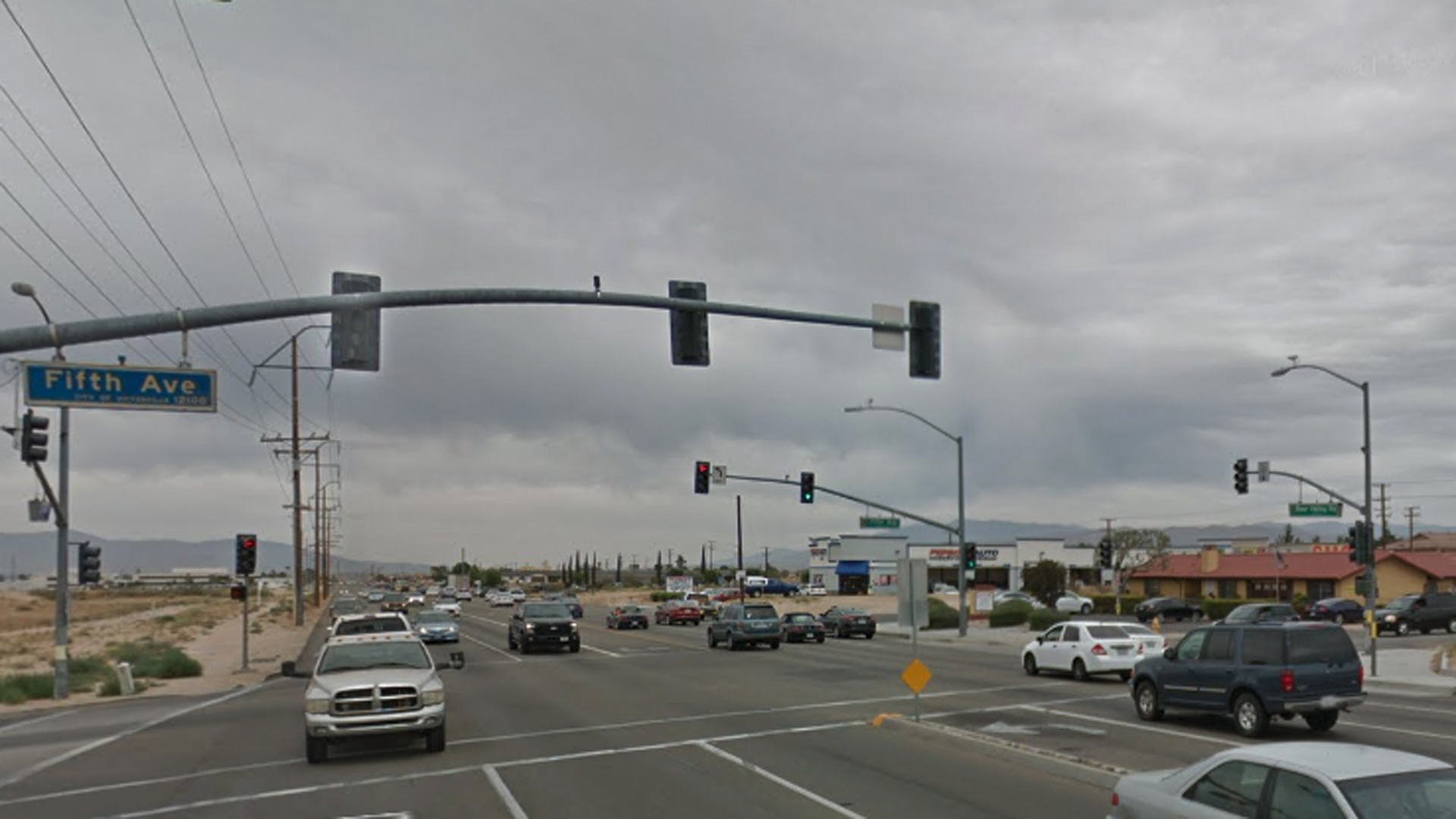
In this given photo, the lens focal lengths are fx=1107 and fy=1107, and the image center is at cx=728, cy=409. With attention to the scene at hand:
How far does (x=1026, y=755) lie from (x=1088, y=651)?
46.5 feet

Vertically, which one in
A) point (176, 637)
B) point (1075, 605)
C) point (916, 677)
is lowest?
point (1075, 605)

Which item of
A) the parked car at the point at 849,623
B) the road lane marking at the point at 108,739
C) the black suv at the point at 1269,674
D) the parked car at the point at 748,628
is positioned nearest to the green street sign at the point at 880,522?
the parked car at the point at 849,623

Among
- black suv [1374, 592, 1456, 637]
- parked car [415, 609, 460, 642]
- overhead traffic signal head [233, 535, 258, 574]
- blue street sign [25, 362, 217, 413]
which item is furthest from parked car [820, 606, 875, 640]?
blue street sign [25, 362, 217, 413]

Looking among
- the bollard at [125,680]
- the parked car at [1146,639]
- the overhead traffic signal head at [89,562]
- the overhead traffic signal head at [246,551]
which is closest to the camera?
the parked car at [1146,639]

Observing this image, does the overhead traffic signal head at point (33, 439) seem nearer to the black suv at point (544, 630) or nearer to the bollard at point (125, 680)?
the bollard at point (125, 680)

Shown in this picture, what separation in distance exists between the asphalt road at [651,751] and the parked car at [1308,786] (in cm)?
404

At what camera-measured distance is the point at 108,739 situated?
1953 cm

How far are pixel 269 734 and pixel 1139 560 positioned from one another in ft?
306

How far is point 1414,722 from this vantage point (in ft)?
61.9

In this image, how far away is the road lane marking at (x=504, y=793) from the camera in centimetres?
1174

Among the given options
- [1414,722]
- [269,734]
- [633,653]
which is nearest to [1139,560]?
[633,653]

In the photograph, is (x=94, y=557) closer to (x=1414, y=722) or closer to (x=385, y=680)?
(x=385, y=680)

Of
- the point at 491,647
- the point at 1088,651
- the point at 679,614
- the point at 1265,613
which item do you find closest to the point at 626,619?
the point at 679,614

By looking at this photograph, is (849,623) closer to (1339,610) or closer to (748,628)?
(748,628)
